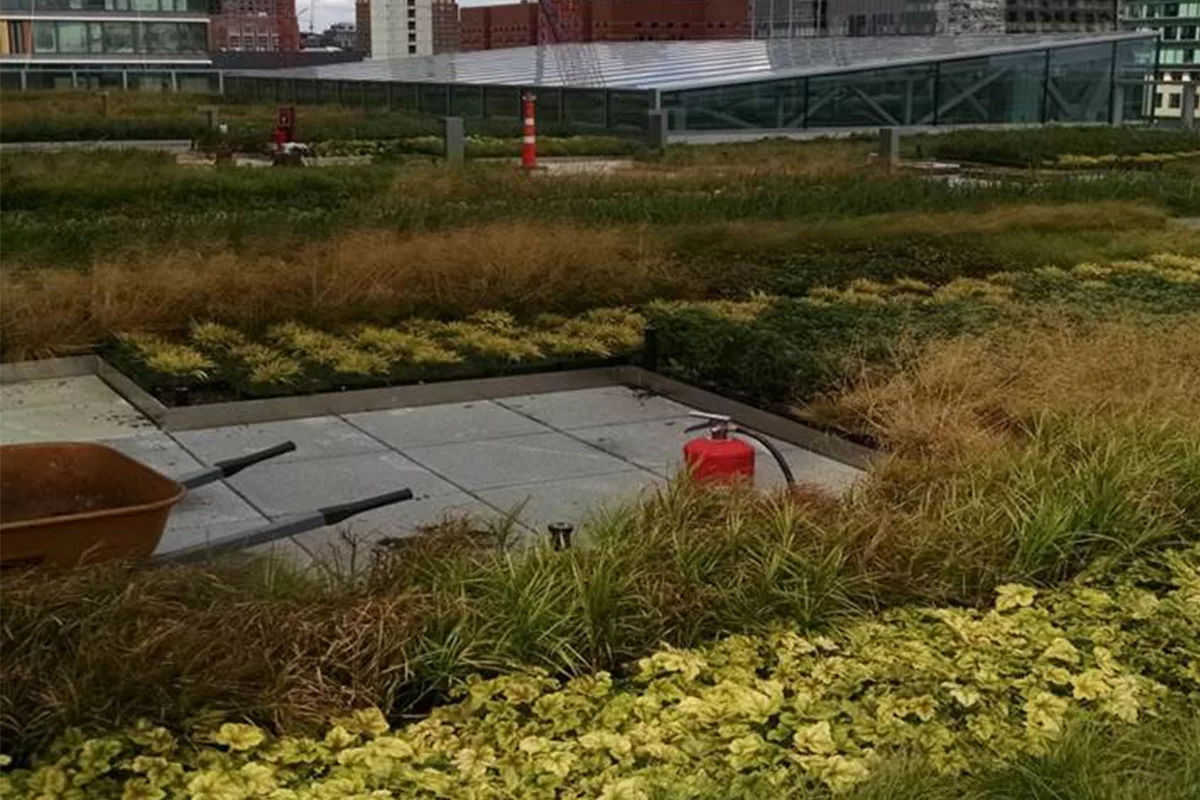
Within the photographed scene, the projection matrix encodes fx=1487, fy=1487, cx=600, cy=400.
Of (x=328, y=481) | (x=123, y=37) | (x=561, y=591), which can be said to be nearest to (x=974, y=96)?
(x=328, y=481)

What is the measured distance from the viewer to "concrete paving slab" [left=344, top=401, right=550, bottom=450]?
8023mm

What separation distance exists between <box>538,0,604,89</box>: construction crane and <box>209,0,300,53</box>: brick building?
858 centimetres

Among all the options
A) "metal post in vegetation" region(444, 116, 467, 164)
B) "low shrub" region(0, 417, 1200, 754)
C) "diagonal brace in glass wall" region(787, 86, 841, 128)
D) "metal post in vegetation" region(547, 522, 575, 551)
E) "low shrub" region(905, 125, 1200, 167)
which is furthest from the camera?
"diagonal brace in glass wall" region(787, 86, 841, 128)

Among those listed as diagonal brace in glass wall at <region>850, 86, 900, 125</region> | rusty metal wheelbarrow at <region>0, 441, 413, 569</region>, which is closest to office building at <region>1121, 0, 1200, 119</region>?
diagonal brace in glass wall at <region>850, 86, 900, 125</region>

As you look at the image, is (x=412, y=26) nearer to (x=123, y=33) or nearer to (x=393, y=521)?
(x=123, y=33)

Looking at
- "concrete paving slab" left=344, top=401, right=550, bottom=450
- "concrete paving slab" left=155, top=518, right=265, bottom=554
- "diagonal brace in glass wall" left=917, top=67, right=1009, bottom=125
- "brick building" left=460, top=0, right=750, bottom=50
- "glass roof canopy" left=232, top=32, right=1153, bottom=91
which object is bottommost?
"concrete paving slab" left=344, top=401, right=550, bottom=450

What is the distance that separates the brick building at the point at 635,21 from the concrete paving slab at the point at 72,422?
70523mm

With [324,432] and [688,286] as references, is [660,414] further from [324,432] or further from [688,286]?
[688,286]

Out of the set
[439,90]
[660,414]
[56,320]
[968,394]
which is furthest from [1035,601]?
[439,90]

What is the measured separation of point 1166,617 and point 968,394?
2.86 meters

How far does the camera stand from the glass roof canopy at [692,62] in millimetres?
35469

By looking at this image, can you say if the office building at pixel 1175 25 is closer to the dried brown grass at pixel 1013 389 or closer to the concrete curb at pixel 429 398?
the dried brown grass at pixel 1013 389

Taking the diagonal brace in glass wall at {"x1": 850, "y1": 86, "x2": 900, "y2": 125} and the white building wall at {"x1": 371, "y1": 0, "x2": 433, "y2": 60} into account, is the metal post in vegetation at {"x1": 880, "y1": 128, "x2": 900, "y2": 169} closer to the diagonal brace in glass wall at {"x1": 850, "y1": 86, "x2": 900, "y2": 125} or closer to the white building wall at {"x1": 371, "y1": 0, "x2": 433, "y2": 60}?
the diagonal brace in glass wall at {"x1": 850, "y1": 86, "x2": 900, "y2": 125}

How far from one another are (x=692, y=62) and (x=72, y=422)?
111ft
